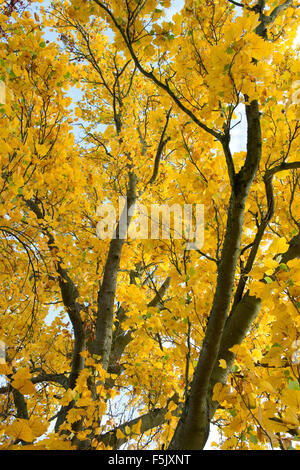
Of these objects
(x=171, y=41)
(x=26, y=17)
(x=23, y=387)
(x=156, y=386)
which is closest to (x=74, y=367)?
(x=156, y=386)

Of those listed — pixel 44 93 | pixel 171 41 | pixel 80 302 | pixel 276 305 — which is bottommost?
pixel 276 305

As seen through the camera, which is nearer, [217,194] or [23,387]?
[23,387]

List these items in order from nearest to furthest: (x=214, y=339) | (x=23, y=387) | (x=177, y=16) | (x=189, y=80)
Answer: (x=23, y=387), (x=214, y=339), (x=177, y=16), (x=189, y=80)

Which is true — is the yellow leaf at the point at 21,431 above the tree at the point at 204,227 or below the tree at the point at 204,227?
below

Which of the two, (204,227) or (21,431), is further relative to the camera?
(204,227)

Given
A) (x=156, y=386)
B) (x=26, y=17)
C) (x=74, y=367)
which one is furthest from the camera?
(x=156, y=386)

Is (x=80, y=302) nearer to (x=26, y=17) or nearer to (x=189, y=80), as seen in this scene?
(x=189, y=80)

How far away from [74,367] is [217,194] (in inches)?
93.6

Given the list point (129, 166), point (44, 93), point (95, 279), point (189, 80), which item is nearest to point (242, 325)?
point (189, 80)

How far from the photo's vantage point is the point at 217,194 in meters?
1.79

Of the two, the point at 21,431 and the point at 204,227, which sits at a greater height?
the point at 204,227

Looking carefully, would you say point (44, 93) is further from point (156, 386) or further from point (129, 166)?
point (156, 386)

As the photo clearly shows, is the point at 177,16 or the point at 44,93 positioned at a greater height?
the point at 44,93

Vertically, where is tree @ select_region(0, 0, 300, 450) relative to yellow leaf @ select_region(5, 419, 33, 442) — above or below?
above
